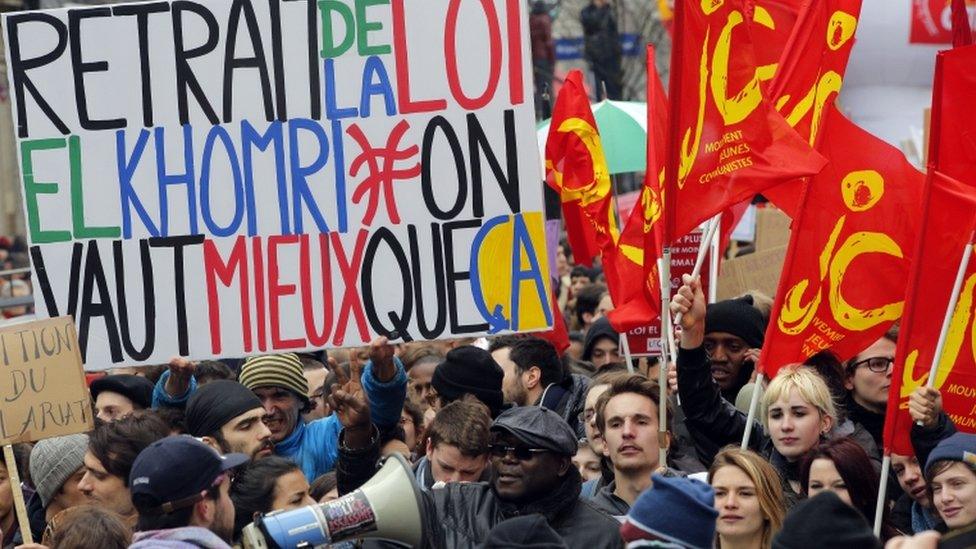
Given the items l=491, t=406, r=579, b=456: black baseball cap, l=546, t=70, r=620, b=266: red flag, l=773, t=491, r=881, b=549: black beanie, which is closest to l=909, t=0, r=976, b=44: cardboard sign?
l=546, t=70, r=620, b=266: red flag

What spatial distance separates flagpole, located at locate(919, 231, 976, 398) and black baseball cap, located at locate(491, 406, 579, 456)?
1224mm

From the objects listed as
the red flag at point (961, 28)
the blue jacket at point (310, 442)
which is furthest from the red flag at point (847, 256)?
the blue jacket at point (310, 442)

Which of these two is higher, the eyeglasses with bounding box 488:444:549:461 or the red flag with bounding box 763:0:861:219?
the red flag with bounding box 763:0:861:219

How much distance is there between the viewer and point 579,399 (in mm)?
8062

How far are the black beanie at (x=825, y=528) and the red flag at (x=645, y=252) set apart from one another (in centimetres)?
285

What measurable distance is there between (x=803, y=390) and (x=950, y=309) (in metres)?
0.63

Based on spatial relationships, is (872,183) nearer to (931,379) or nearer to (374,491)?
(931,379)

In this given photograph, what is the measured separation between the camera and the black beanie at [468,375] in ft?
24.7

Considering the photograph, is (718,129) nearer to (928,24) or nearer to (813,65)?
(813,65)

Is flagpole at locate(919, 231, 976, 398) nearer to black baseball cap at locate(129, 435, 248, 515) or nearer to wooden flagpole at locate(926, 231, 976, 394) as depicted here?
wooden flagpole at locate(926, 231, 976, 394)

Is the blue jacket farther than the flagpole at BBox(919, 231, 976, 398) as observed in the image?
Yes

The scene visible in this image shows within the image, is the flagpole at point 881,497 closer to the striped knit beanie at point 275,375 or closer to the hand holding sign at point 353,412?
the hand holding sign at point 353,412

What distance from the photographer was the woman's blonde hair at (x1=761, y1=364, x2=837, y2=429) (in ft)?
21.0

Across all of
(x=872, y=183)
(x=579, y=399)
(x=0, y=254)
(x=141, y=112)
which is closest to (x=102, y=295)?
(x=141, y=112)
